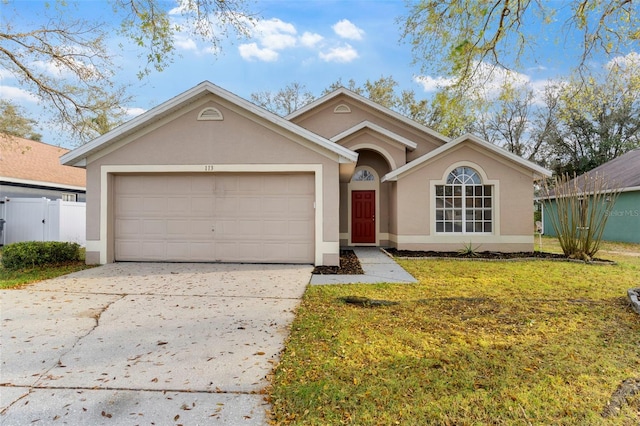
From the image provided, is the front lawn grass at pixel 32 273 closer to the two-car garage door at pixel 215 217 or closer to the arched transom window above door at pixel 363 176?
the two-car garage door at pixel 215 217

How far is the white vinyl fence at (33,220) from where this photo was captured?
13477 millimetres

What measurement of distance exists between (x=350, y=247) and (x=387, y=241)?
1564 millimetres

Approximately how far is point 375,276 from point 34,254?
8.80 m

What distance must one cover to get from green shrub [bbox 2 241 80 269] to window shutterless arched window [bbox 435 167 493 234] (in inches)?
466

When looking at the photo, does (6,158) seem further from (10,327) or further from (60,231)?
(10,327)

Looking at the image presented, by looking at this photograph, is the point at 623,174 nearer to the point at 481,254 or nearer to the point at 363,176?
the point at 481,254

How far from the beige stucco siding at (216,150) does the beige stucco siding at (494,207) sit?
14.2 ft

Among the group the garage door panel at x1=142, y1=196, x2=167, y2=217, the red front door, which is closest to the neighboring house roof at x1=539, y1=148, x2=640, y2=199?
the red front door

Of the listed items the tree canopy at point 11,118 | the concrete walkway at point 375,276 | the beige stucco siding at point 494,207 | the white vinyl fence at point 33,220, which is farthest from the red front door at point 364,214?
the tree canopy at point 11,118

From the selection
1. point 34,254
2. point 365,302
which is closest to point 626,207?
point 365,302

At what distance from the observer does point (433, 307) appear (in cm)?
546

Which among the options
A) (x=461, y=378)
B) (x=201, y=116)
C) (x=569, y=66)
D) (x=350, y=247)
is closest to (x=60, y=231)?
(x=201, y=116)

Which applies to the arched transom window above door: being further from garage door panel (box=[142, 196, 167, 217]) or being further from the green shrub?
the green shrub

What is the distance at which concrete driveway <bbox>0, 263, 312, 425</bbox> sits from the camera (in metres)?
2.77
